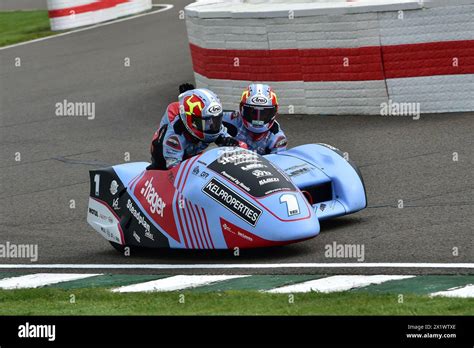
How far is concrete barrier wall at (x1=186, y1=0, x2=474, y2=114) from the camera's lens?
15773 millimetres

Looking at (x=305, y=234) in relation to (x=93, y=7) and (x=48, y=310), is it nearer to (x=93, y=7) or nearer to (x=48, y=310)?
(x=48, y=310)

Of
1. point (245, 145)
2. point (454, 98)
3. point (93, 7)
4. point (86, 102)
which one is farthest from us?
Answer: point (93, 7)

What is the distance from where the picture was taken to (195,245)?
10750 mm

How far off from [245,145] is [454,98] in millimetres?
5137

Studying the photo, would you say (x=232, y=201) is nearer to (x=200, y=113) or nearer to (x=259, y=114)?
(x=200, y=113)

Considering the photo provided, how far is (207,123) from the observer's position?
11.0 metres

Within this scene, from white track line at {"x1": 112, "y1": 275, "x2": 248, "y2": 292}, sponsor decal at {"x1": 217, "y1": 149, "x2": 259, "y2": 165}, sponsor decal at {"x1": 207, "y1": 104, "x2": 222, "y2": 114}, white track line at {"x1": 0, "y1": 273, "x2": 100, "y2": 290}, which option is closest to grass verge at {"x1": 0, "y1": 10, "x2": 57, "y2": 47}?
sponsor decal at {"x1": 207, "y1": 104, "x2": 222, "y2": 114}

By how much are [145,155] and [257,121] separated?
4413mm

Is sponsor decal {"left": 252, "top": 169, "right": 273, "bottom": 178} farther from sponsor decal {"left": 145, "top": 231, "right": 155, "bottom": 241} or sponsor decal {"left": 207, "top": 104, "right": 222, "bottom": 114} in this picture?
sponsor decal {"left": 145, "top": 231, "right": 155, "bottom": 241}

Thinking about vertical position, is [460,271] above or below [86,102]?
above

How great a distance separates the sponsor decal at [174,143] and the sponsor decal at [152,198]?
333mm

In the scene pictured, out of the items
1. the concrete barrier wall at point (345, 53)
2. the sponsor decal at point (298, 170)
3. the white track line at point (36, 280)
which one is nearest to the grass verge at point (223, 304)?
the white track line at point (36, 280)

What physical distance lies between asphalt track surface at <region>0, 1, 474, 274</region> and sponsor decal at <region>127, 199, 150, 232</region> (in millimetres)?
286

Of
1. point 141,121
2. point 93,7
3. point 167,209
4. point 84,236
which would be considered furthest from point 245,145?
point 93,7
